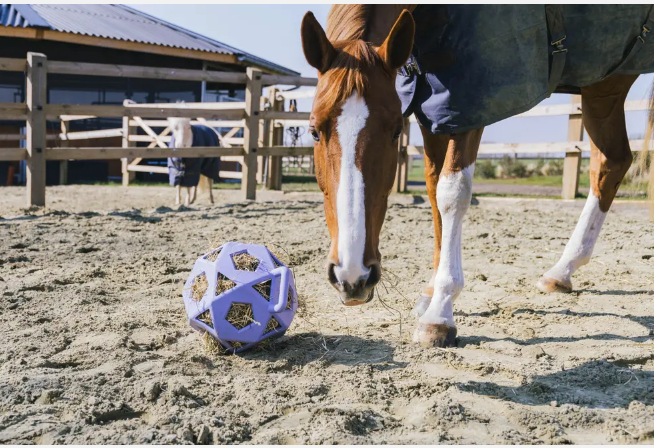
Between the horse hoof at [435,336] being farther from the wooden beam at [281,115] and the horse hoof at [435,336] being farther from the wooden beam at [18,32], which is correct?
the wooden beam at [18,32]

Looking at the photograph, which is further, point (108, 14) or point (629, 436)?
point (108, 14)

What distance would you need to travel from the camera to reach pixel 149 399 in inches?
74.9

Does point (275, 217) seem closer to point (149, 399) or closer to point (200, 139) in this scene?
point (200, 139)

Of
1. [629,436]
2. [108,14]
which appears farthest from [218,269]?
[108,14]

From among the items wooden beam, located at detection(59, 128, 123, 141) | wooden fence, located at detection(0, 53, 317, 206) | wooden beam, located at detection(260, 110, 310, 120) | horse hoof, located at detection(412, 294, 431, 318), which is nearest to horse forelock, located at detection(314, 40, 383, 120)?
horse hoof, located at detection(412, 294, 431, 318)

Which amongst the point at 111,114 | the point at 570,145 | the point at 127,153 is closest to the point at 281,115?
the point at 127,153

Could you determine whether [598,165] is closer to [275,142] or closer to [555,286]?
[555,286]

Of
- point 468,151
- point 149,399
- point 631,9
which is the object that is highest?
point 631,9

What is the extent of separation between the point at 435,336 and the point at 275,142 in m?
8.32

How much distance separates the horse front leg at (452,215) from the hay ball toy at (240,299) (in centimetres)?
64

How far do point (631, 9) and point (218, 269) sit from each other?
2.51 metres

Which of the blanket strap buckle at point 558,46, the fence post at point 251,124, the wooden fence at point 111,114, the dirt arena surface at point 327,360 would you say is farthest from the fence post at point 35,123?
the blanket strap buckle at point 558,46

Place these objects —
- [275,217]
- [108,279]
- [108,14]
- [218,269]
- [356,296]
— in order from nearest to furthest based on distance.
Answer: [356,296]
[218,269]
[108,279]
[275,217]
[108,14]

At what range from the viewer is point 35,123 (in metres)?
6.41
